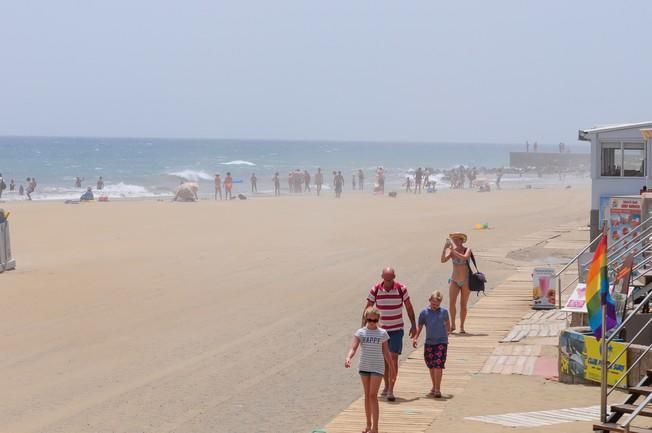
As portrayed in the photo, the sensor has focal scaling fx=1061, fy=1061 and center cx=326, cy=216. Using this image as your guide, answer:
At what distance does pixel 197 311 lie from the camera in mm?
18328

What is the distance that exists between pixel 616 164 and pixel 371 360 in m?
9.49

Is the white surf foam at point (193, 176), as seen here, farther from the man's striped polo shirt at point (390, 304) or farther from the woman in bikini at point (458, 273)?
the man's striped polo shirt at point (390, 304)

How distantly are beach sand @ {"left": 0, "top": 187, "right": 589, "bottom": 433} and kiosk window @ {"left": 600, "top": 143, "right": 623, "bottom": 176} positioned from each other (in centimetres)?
398

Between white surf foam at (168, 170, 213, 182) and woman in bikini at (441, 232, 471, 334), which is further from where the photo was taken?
white surf foam at (168, 170, 213, 182)

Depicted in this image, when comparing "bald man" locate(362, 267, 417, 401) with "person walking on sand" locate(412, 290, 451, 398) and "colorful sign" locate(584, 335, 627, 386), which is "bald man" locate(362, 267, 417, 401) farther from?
"colorful sign" locate(584, 335, 627, 386)

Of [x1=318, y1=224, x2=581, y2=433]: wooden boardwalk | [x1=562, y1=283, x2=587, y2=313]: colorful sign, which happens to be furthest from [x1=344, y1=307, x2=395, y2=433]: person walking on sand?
[x1=562, y1=283, x2=587, y2=313]: colorful sign

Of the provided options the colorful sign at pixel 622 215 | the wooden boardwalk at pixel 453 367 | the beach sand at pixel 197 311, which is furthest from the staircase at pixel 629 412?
the colorful sign at pixel 622 215

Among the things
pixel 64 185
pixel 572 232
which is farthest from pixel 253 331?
pixel 64 185

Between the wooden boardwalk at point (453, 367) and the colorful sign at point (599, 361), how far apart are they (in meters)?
1.40

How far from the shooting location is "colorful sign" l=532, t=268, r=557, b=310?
55.2ft

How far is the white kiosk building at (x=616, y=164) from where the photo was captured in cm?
1762

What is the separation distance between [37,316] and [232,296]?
3.84 metres

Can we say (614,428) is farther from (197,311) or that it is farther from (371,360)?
(197,311)

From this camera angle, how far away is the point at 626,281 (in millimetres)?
12211
